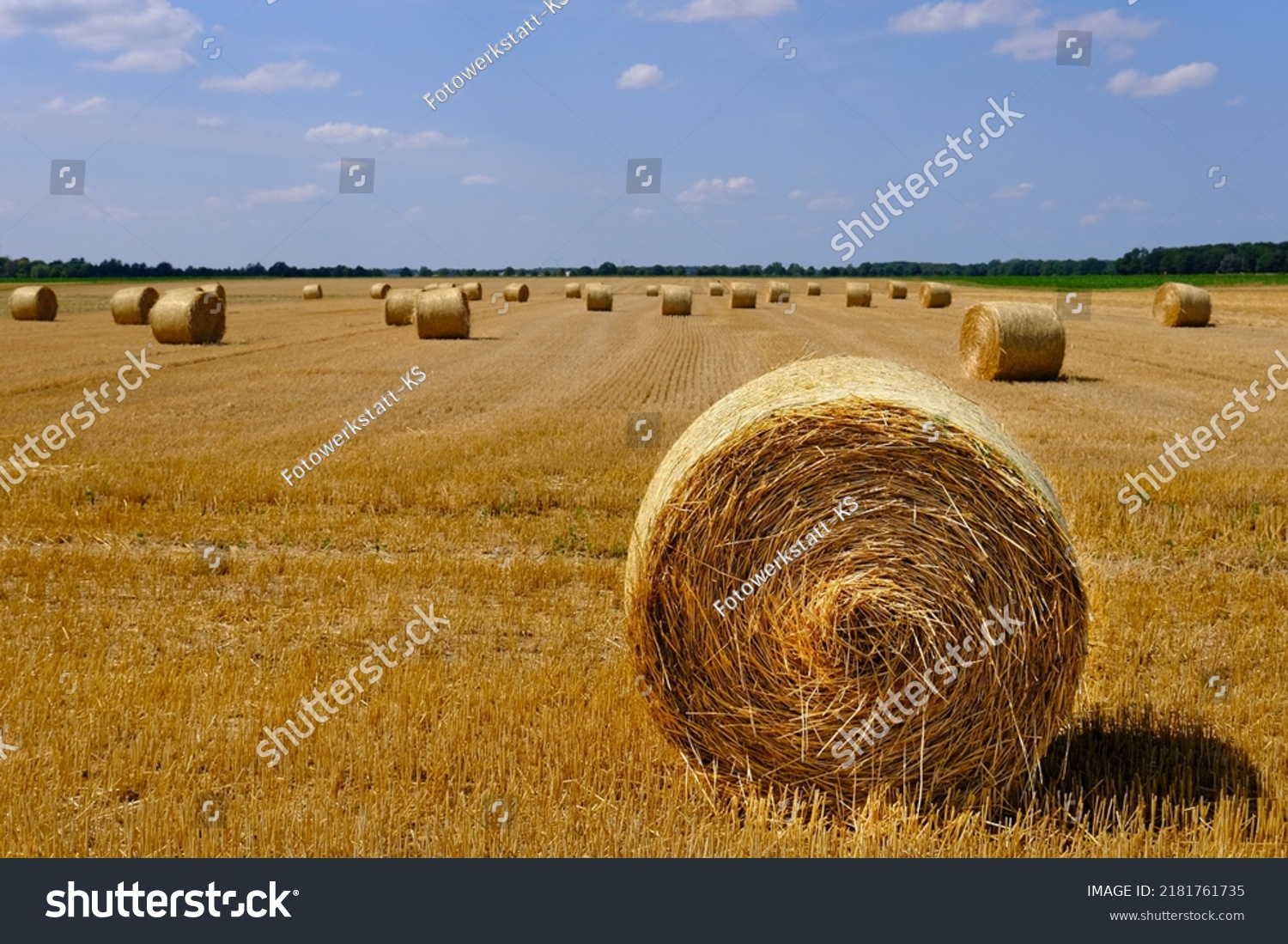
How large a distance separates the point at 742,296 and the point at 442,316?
17899mm

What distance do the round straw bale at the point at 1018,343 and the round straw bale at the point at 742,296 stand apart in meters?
25.1

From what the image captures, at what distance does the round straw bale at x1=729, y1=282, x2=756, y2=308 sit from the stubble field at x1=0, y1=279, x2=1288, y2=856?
27.8 m

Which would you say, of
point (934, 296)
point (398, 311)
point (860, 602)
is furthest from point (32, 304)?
point (860, 602)

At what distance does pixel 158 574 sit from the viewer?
28.0ft

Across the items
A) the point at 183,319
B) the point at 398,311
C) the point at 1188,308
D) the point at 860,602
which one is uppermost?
the point at 1188,308

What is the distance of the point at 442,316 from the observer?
30.0 m

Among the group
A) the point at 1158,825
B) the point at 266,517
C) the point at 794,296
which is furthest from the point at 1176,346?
the point at 794,296

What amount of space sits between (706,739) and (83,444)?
10.8 meters

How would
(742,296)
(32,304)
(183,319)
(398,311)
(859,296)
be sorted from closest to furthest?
1. (183,319)
2. (398,311)
3. (32,304)
4. (742,296)
5. (859,296)

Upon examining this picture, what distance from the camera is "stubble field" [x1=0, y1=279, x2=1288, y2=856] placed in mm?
4566

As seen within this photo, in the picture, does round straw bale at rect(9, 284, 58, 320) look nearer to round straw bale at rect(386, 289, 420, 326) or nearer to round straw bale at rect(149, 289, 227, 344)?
round straw bale at rect(386, 289, 420, 326)

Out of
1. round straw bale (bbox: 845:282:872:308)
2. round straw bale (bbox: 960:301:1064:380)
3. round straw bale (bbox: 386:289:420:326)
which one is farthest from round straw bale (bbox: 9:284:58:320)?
round straw bale (bbox: 960:301:1064:380)

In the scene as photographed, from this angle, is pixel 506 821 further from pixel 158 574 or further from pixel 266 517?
pixel 266 517

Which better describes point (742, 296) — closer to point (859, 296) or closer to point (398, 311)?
point (859, 296)
